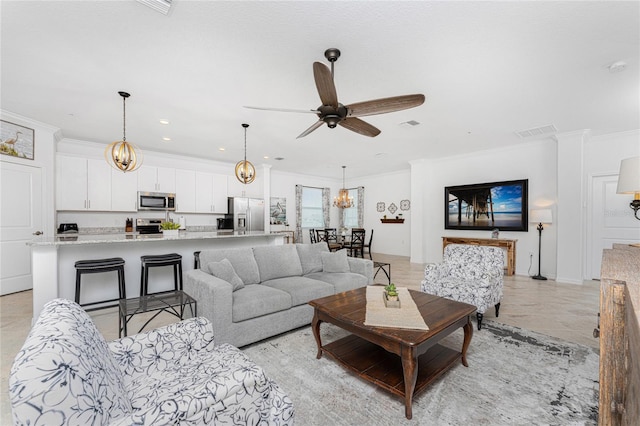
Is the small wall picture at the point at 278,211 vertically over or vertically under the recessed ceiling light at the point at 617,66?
under

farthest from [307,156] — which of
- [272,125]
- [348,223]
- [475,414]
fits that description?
[475,414]

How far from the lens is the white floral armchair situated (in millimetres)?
743

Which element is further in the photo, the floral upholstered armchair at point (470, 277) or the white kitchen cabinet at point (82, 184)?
the white kitchen cabinet at point (82, 184)

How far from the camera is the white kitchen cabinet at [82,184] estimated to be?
5.11 metres

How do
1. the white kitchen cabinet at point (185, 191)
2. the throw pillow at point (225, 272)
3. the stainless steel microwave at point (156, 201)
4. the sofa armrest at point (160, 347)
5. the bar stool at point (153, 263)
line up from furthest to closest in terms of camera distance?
1. the white kitchen cabinet at point (185, 191)
2. the stainless steel microwave at point (156, 201)
3. the bar stool at point (153, 263)
4. the throw pillow at point (225, 272)
5. the sofa armrest at point (160, 347)

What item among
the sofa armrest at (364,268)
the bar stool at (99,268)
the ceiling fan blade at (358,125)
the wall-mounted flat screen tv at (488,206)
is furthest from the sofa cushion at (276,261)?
the wall-mounted flat screen tv at (488,206)

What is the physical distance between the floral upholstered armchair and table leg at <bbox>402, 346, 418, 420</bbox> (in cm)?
163

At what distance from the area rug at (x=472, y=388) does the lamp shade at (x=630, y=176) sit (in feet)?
4.71

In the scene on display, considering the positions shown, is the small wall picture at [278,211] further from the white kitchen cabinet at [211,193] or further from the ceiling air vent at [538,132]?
the ceiling air vent at [538,132]

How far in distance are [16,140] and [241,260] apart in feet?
13.9

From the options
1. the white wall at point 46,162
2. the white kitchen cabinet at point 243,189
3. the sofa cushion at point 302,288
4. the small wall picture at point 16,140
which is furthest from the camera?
the white kitchen cabinet at point 243,189

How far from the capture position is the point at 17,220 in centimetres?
430

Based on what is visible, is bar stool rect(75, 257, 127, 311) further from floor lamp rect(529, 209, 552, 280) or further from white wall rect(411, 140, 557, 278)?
floor lamp rect(529, 209, 552, 280)

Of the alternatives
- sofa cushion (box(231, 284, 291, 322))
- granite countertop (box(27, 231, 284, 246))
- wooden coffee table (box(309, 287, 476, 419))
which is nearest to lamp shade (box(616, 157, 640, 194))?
wooden coffee table (box(309, 287, 476, 419))
